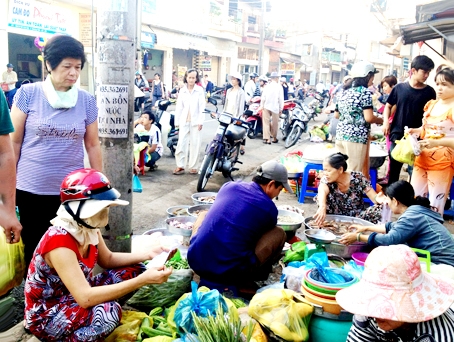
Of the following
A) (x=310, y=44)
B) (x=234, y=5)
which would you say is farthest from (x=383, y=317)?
(x=310, y=44)

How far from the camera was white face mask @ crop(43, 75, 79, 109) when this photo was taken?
306 centimetres

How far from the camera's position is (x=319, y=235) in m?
4.49

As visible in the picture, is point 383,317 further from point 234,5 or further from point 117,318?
point 234,5

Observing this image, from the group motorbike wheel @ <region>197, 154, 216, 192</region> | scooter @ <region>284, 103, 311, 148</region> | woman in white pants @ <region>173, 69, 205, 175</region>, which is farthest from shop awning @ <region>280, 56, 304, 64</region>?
motorbike wheel @ <region>197, 154, 216, 192</region>

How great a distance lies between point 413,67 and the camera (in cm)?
583

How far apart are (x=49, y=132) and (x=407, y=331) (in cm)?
239

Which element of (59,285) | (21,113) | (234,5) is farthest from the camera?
(234,5)

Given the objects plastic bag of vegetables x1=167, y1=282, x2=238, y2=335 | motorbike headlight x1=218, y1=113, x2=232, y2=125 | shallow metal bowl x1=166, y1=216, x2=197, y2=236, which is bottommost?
shallow metal bowl x1=166, y1=216, x2=197, y2=236

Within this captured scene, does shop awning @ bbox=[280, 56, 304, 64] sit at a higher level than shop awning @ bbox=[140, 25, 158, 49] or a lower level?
higher

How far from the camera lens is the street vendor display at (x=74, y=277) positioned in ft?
8.19

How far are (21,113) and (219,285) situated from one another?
185 cm

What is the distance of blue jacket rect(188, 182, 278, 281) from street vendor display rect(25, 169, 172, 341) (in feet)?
2.58

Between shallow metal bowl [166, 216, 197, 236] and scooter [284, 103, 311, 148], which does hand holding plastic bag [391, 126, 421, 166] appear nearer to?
shallow metal bowl [166, 216, 197, 236]

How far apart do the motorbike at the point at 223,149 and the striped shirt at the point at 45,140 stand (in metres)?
3.84
